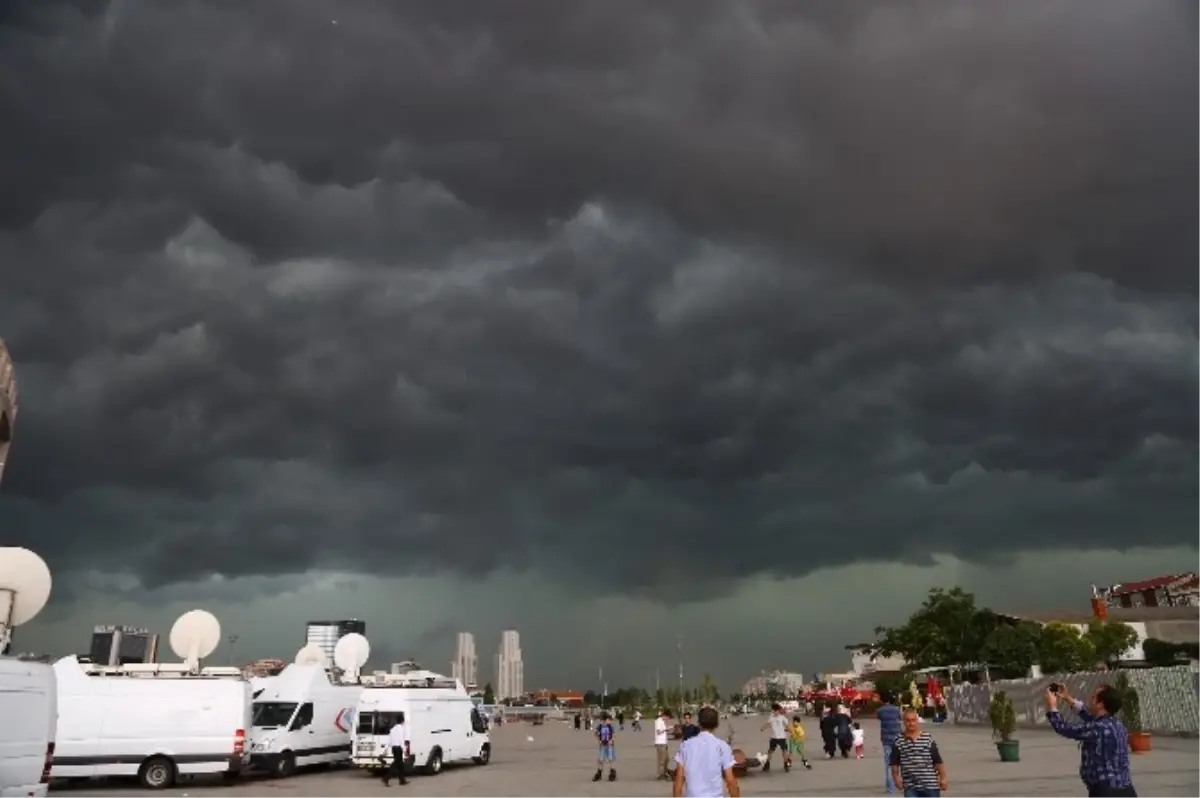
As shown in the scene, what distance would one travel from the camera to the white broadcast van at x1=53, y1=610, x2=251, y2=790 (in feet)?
82.4

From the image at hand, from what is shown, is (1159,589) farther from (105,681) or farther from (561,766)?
(105,681)

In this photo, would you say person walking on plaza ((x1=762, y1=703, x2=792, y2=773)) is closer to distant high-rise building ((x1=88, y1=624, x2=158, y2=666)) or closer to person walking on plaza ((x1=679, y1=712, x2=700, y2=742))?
person walking on plaza ((x1=679, y1=712, x2=700, y2=742))

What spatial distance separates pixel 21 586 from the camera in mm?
18953

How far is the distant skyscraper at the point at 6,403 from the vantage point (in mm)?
26859

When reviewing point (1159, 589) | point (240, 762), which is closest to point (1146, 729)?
point (240, 762)

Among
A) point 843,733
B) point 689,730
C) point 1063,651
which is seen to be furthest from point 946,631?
point 689,730

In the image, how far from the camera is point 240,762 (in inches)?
1017

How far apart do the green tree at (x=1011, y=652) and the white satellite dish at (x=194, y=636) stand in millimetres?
67439

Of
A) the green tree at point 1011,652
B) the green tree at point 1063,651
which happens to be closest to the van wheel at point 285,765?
the green tree at point 1011,652

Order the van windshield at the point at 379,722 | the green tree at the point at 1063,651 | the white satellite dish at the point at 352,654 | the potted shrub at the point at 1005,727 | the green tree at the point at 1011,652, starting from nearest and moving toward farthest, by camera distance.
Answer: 1. the potted shrub at the point at 1005,727
2. the van windshield at the point at 379,722
3. the white satellite dish at the point at 352,654
4. the green tree at the point at 1011,652
5. the green tree at the point at 1063,651

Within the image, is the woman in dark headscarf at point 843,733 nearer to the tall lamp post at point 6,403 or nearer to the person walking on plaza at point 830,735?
the person walking on plaza at point 830,735

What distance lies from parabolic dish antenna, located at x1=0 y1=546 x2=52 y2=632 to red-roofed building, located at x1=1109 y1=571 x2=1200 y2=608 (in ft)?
580

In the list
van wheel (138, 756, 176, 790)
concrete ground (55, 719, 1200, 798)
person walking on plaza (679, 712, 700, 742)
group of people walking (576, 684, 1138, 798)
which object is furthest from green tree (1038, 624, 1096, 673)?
group of people walking (576, 684, 1138, 798)

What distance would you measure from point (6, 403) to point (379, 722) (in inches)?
582
